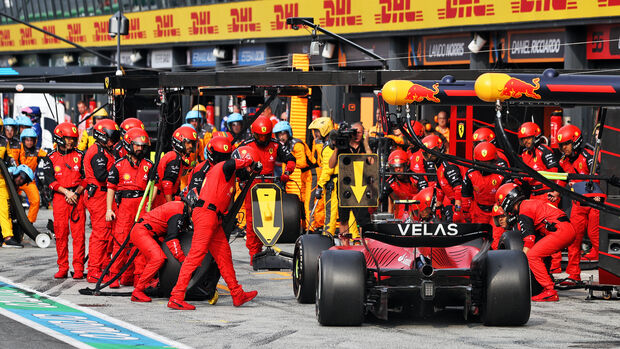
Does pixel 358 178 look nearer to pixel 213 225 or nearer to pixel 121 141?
pixel 121 141

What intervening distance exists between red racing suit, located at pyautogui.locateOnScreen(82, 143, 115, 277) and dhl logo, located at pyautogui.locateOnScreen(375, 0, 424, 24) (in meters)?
19.0

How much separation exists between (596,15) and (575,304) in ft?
47.7

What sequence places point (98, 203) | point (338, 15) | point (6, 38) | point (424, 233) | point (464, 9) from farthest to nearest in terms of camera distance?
1. point (6, 38)
2. point (338, 15)
3. point (464, 9)
4. point (98, 203)
5. point (424, 233)

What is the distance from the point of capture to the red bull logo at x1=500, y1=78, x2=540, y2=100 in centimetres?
931

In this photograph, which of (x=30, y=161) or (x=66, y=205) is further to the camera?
(x=30, y=161)

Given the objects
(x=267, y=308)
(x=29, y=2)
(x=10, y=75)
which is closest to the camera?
(x=267, y=308)

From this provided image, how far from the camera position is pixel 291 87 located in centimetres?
1759

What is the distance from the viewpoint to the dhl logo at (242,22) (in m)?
40.9

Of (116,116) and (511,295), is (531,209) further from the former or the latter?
(116,116)

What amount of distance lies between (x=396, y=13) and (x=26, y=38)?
30283 millimetres

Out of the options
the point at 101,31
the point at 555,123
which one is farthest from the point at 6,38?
the point at 555,123

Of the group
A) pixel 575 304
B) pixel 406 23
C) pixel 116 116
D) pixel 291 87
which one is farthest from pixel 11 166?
pixel 406 23

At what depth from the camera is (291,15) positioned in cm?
3825

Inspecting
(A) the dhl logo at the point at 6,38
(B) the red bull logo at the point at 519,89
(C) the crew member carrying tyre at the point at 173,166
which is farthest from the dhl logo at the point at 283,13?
(B) the red bull logo at the point at 519,89
